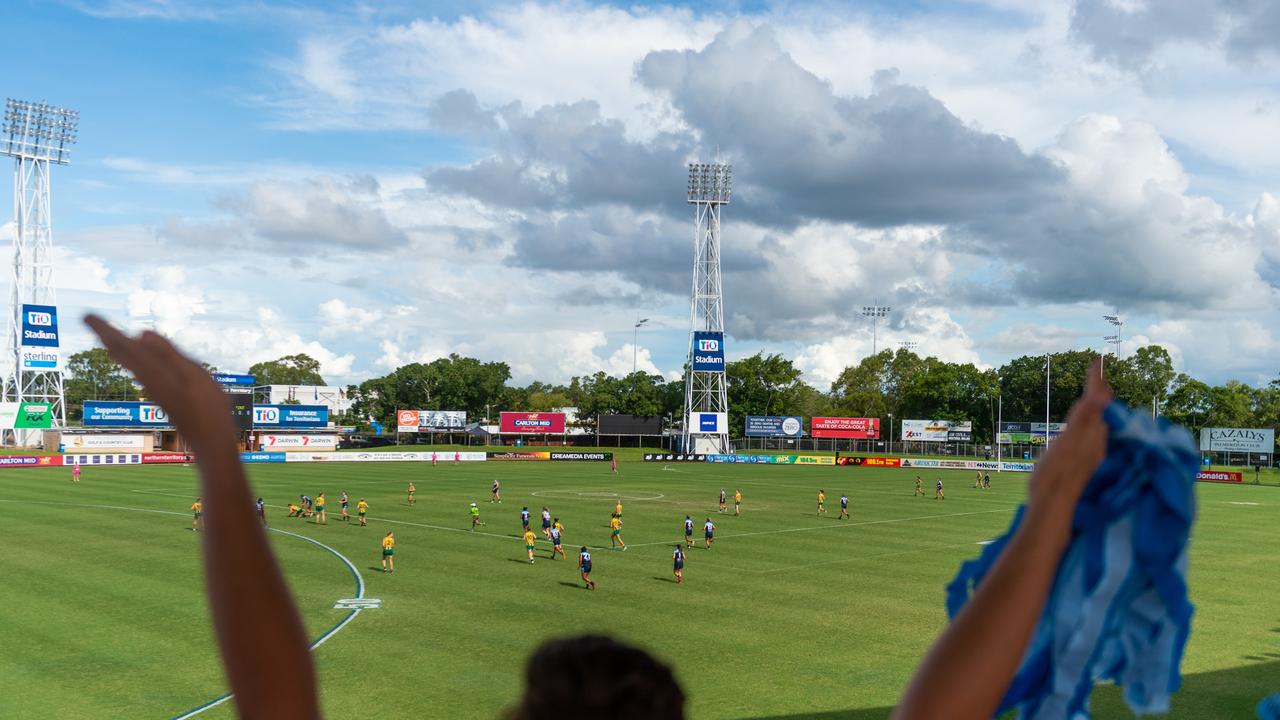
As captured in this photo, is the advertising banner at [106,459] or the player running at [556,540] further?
the advertising banner at [106,459]

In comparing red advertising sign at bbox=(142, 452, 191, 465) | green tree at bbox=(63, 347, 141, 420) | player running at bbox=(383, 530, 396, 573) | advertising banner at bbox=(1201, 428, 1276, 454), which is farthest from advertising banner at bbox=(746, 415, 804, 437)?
green tree at bbox=(63, 347, 141, 420)

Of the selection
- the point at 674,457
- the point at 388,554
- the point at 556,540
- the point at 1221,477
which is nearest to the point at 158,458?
the point at 674,457

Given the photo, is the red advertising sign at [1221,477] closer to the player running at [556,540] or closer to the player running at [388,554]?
the player running at [556,540]

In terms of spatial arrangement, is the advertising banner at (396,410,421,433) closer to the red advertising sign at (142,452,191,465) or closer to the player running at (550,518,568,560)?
the red advertising sign at (142,452,191,465)

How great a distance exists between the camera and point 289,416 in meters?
103

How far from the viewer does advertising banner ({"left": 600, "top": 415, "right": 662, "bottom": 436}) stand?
135 m

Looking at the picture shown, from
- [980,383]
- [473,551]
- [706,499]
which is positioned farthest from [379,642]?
[980,383]

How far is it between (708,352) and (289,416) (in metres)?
47.7

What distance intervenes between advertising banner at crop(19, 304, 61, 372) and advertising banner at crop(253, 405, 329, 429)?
20932 mm

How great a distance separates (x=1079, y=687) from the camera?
6.40ft

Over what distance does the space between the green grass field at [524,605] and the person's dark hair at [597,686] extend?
15836mm

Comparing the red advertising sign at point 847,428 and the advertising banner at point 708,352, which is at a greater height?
the advertising banner at point 708,352

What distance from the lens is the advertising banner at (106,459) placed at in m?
80.3

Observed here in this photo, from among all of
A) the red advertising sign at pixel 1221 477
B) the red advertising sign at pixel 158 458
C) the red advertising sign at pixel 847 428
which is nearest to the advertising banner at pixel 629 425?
the red advertising sign at pixel 847 428
